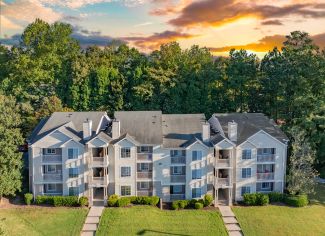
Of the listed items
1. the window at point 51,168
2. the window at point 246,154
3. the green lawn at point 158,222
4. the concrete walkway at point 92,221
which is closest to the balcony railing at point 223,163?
the window at point 246,154

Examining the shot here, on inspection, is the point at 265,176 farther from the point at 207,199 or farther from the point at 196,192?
the point at 196,192

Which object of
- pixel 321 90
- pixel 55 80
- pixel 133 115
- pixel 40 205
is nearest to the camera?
pixel 40 205

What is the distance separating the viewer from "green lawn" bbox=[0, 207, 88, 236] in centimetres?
3912

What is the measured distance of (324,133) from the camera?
5000 cm

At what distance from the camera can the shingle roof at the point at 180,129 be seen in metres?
46.6

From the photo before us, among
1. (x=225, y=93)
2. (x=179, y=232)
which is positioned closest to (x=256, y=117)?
(x=225, y=93)

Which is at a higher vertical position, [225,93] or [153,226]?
[225,93]

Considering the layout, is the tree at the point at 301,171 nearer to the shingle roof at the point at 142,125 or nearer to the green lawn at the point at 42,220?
the shingle roof at the point at 142,125

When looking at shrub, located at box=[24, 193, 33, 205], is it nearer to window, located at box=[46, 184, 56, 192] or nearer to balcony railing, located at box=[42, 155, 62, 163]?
window, located at box=[46, 184, 56, 192]

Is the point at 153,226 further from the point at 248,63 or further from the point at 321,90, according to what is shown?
A: the point at 248,63

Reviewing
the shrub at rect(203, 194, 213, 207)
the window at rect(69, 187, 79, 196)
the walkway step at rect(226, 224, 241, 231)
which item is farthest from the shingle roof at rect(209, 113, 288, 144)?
the window at rect(69, 187, 79, 196)

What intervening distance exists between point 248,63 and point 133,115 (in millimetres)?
25535

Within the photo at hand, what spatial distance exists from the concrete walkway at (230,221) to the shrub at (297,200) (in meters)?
7.25

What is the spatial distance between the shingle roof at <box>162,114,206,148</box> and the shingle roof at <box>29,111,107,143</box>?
8924mm
